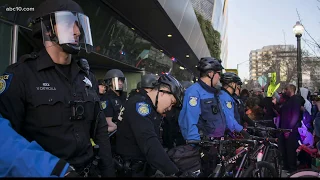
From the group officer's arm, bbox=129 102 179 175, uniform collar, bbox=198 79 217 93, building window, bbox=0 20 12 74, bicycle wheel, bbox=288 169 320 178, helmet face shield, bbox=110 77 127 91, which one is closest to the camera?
officer's arm, bbox=129 102 179 175

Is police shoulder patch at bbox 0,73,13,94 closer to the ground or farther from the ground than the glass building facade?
closer to the ground

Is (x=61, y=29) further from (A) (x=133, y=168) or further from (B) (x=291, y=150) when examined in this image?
(B) (x=291, y=150)

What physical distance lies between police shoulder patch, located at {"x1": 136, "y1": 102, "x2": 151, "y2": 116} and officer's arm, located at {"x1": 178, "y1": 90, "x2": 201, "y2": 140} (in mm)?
1495

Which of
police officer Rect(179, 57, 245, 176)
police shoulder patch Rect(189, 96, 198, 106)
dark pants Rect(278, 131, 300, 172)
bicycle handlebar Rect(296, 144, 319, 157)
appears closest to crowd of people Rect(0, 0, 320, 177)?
police officer Rect(179, 57, 245, 176)

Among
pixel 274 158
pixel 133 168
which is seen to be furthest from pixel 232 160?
pixel 133 168

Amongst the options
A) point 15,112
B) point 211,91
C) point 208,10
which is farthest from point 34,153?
point 208,10

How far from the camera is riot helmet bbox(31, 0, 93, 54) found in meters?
2.29

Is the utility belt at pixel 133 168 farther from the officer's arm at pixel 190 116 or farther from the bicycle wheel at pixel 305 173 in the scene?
the bicycle wheel at pixel 305 173

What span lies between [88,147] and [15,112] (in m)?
0.59

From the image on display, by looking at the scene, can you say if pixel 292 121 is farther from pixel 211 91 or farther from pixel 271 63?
pixel 271 63

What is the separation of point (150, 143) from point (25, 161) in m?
1.57

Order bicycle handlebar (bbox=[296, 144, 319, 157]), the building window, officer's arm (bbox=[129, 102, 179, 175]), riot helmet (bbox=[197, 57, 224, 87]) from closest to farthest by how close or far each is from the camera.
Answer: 1. officer's arm (bbox=[129, 102, 179, 175])
2. riot helmet (bbox=[197, 57, 224, 87])
3. the building window
4. bicycle handlebar (bbox=[296, 144, 319, 157])

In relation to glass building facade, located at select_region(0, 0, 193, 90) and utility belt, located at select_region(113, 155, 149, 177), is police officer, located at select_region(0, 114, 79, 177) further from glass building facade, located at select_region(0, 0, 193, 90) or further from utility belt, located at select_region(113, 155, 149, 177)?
glass building facade, located at select_region(0, 0, 193, 90)

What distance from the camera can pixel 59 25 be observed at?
7.54 ft
